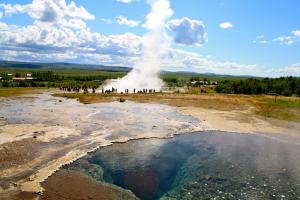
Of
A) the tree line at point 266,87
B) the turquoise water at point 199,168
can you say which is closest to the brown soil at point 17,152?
the turquoise water at point 199,168

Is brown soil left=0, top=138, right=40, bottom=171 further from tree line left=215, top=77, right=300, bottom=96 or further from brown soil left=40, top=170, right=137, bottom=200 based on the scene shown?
tree line left=215, top=77, right=300, bottom=96

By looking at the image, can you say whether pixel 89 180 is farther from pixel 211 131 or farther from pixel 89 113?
pixel 89 113

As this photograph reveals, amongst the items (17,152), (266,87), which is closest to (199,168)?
(17,152)

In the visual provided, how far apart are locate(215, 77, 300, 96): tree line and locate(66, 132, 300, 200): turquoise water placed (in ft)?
195

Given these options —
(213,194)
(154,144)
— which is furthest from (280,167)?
(154,144)

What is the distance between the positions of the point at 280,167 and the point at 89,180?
12.8m

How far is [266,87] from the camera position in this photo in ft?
300

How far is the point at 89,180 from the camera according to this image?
20.7 meters

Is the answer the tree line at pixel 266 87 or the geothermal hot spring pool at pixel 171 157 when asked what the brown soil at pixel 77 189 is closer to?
the geothermal hot spring pool at pixel 171 157

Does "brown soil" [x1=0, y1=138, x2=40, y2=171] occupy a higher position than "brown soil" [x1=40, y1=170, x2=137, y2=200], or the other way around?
"brown soil" [x1=0, y1=138, x2=40, y2=171]

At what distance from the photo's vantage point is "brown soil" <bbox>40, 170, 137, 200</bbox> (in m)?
18.1

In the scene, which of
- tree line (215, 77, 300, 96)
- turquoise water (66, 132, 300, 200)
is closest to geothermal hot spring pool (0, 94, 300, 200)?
turquoise water (66, 132, 300, 200)

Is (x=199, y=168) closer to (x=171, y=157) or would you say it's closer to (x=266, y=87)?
(x=171, y=157)

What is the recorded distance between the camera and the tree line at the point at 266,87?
88000 mm
